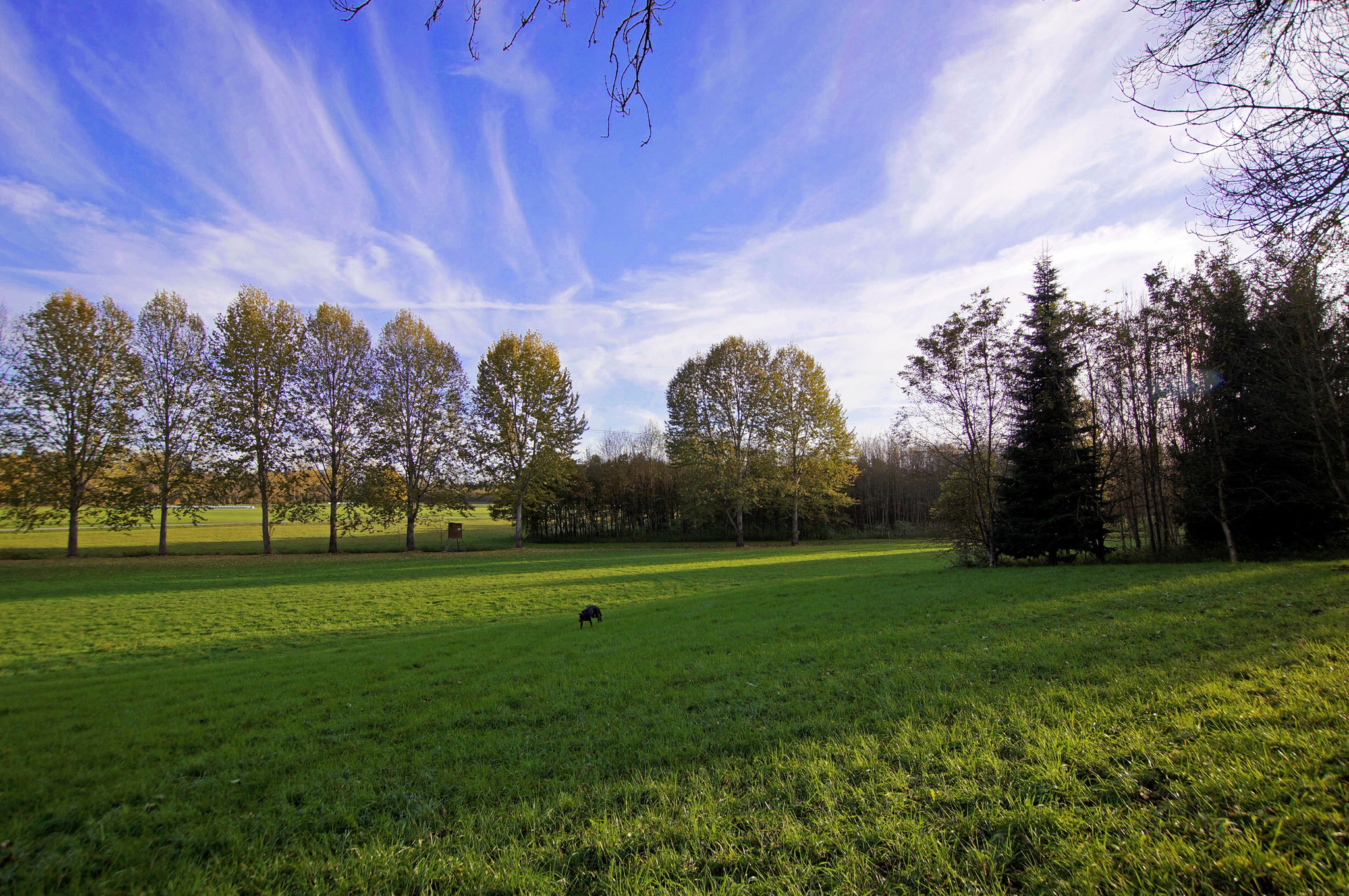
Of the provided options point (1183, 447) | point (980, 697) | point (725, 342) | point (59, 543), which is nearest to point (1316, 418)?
point (1183, 447)

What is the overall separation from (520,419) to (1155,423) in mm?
35555

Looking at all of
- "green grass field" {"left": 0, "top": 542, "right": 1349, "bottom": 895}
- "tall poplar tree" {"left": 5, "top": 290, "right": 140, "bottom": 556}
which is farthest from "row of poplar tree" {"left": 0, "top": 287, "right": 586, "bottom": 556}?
"green grass field" {"left": 0, "top": 542, "right": 1349, "bottom": 895}

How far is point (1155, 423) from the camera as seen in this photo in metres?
19.2

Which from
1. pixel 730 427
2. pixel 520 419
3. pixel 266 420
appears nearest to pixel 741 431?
pixel 730 427

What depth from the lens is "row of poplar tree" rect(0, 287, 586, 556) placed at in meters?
27.2

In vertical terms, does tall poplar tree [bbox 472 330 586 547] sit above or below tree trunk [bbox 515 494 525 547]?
above

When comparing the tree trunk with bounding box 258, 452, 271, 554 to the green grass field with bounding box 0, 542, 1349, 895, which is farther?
the tree trunk with bounding box 258, 452, 271, 554

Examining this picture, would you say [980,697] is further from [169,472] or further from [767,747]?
[169,472]

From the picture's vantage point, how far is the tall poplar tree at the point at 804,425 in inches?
1565

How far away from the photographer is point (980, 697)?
5203 millimetres

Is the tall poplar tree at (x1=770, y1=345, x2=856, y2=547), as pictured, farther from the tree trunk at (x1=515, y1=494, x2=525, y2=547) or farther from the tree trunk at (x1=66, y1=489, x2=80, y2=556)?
the tree trunk at (x1=66, y1=489, x2=80, y2=556)

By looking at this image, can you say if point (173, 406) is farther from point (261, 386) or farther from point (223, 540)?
point (223, 540)

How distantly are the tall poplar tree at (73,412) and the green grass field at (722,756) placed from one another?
25.5 metres

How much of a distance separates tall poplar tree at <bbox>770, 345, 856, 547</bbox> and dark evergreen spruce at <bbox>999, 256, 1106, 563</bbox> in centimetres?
1937
